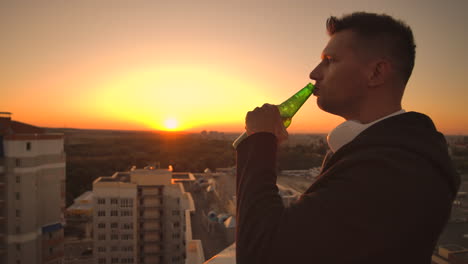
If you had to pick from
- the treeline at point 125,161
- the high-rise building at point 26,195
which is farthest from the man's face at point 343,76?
the treeline at point 125,161

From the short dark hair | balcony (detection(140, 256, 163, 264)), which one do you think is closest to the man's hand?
the short dark hair

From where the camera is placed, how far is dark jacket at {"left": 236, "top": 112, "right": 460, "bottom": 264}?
0.38m

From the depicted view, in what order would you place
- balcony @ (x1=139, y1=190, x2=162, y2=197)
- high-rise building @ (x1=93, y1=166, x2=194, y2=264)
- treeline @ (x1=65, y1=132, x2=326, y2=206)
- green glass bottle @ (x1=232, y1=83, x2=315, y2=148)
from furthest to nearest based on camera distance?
treeline @ (x1=65, y1=132, x2=326, y2=206)
balcony @ (x1=139, y1=190, x2=162, y2=197)
high-rise building @ (x1=93, y1=166, x2=194, y2=264)
green glass bottle @ (x1=232, y1=83, x2=315, y2=148)

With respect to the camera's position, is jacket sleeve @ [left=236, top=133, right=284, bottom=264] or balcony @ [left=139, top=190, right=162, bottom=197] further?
balcony @ [left=139, top=190, right=162, bottom=197]

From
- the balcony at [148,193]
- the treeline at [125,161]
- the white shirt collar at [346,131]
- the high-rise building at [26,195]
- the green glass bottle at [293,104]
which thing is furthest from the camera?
the treeline at [125,161]

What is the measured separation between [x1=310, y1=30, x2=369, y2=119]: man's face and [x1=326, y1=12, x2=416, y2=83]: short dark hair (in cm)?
2

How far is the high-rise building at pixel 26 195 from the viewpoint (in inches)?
252

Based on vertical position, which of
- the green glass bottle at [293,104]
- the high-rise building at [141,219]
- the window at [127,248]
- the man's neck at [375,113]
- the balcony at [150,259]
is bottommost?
the balcony at [150,259]

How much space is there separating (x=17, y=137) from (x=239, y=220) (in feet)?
25.4

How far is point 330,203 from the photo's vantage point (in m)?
0.39

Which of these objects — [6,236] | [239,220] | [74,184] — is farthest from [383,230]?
[74,184]

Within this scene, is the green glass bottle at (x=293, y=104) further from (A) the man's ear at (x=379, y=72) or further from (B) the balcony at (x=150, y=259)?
(B) the balcony at (x=150, y=259)

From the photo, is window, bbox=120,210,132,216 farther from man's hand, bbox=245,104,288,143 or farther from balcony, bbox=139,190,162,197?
man's hand, bbox=245,104,288,143

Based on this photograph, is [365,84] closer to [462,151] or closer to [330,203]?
[330,203]
